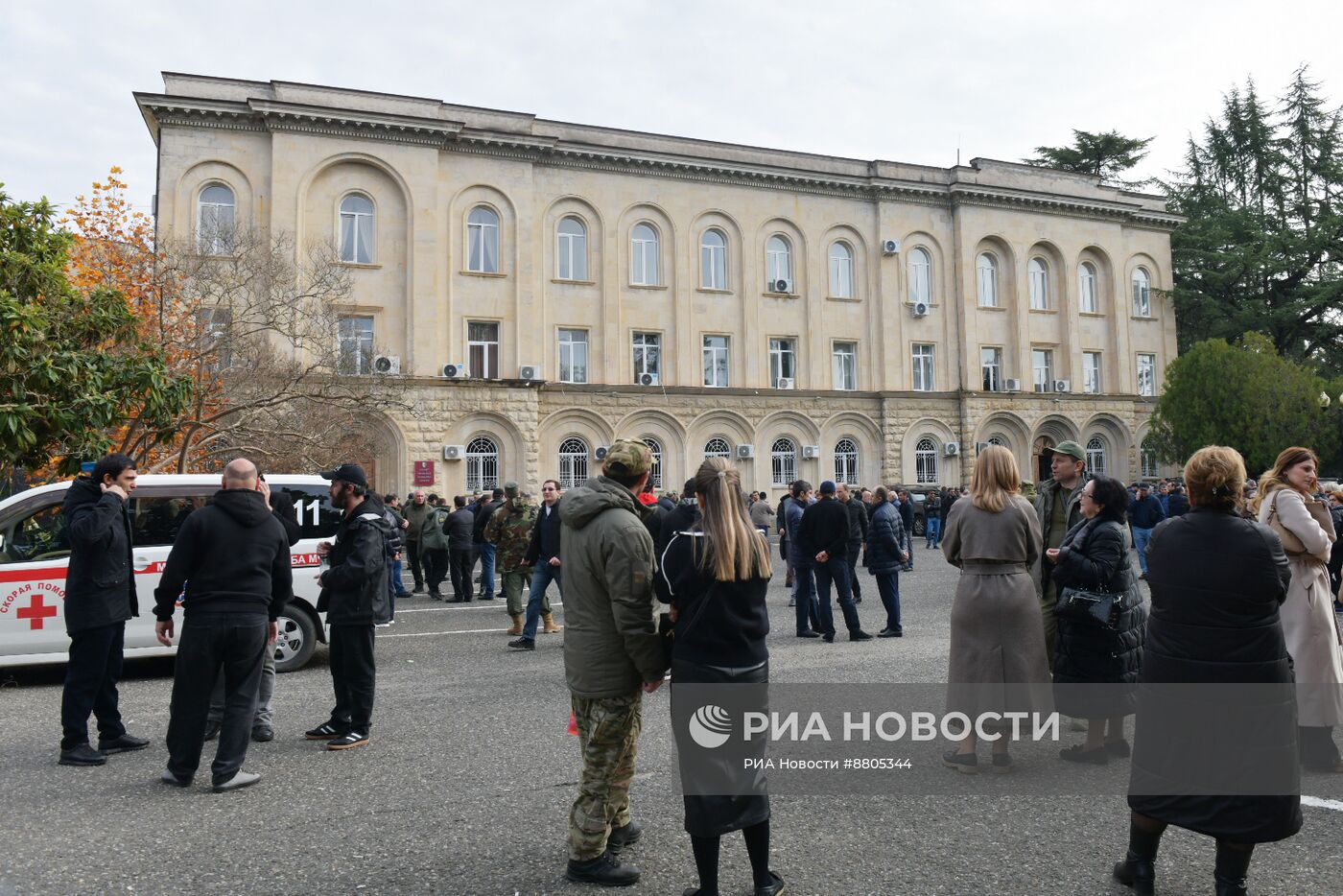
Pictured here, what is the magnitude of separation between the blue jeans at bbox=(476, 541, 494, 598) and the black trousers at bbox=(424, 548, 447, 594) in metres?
0.92

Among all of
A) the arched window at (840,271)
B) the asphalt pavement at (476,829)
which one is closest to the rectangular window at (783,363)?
the arched window at (840,271)

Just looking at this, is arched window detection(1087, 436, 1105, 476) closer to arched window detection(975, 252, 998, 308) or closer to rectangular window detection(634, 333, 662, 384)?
arched window detection(975, 252, 998, 308)

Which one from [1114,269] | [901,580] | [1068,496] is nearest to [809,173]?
[1114,269]

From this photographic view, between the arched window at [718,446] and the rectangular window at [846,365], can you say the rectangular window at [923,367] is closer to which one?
the rectangular window at [846,365]

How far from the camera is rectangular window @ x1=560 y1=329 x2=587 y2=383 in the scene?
106 ft

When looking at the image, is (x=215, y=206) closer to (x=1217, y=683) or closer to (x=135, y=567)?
(x=135, y=567)

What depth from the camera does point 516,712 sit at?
296 inches

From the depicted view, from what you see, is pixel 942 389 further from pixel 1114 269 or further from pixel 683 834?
pixel 683 834

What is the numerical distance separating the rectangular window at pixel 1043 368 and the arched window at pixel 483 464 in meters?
22.8

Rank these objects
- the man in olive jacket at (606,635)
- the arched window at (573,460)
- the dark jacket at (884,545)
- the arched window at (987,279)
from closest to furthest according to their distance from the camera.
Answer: the man in olive jacket at (606,635), the dark jacket at (884,545), the arched window at (573,460), the arched window at (987,279)

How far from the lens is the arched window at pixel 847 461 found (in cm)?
3547

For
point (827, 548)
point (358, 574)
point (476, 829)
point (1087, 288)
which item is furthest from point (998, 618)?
point (1087, 288)

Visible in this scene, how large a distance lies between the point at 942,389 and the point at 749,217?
10.5 m

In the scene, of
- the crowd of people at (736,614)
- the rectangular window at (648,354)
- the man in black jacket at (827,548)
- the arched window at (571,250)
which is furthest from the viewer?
the rectangular window at (648,354)
